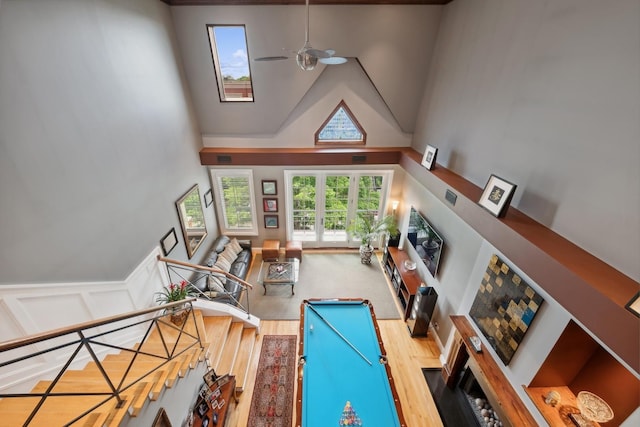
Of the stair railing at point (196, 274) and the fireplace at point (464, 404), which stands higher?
the stair railing at point (196, 274)

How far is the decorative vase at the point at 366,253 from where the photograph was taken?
6.73 metres

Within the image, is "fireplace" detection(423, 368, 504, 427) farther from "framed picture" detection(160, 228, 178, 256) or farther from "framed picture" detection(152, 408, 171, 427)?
"framed picture" detection(160, 228, 178, 256)

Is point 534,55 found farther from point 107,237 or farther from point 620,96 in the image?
point 107,237

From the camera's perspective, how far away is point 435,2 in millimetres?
4496

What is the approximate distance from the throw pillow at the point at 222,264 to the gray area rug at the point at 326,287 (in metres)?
0.73

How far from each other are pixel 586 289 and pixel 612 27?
6.96 feet

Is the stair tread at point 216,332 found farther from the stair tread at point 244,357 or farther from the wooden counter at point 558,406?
the wooden counter at point 558,406

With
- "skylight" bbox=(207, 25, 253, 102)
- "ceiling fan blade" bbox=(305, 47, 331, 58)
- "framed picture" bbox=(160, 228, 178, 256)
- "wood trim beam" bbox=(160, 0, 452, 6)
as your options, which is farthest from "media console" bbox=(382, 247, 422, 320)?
"wood trim beam" bbox=(160, 0, 452, 6)

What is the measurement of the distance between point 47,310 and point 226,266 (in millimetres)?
3228

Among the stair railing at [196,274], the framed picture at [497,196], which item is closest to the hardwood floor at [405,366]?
the stair railing at [196,274]

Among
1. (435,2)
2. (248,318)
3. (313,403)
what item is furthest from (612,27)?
(248,318)

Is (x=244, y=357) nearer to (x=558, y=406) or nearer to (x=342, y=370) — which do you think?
(x=342, y=370)

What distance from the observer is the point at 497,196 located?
3.04 m

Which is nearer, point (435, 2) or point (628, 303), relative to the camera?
point (628, 303)
